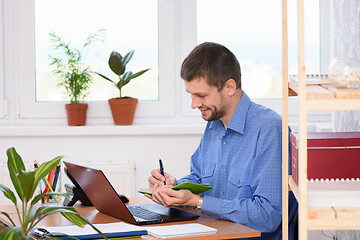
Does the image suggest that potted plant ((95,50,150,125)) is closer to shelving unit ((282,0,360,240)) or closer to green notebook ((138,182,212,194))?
A: green notebook ((138,182,212,194))

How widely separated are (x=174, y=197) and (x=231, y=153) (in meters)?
0.36

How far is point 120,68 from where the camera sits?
3.31 m

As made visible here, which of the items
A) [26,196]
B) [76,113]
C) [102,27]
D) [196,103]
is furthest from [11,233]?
[102,27]

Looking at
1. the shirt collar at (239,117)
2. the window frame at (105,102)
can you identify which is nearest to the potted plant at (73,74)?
the window frame at (105,102)

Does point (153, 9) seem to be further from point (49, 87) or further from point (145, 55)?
point (49, 87)

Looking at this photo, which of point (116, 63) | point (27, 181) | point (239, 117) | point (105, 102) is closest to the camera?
point (27, 181)

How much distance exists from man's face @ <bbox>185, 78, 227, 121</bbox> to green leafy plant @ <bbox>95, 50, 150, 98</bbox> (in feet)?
3.53

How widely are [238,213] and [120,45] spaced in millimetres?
1776

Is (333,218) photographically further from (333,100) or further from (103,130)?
(103,130)

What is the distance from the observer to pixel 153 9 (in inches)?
139

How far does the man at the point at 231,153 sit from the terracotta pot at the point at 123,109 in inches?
38.0

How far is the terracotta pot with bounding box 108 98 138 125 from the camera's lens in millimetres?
3370

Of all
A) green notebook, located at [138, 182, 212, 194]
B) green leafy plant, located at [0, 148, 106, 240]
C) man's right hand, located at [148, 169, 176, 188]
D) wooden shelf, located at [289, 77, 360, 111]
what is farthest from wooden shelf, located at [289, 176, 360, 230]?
man's right hand, located at [148, 169, 176, 188]

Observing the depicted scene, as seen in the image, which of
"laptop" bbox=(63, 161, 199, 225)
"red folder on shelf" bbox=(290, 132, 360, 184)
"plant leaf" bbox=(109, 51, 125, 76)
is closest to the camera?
"red folder on shelf" bbox=(290, 132, 360, 184)
